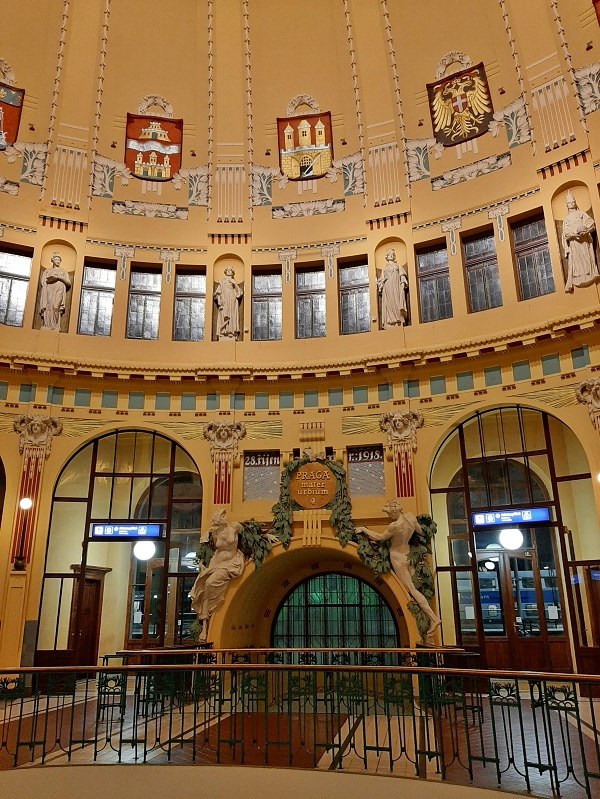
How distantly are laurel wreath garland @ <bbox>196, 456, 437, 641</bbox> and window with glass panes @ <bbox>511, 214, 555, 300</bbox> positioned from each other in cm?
550

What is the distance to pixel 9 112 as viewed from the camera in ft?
53.2

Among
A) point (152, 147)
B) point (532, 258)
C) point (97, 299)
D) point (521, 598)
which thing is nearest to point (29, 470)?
point (97, 299)

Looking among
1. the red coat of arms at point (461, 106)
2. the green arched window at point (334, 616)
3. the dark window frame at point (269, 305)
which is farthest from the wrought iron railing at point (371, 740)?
the red coat of arms at point (461, 106)

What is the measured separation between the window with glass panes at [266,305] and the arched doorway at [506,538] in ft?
16.8

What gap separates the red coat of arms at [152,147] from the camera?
17094 millimetres

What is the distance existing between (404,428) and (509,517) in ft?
9.44

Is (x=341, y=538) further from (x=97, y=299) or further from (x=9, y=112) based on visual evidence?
(x=9, y=112)

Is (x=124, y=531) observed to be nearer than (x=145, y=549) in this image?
Yes

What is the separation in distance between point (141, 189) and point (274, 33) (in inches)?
213

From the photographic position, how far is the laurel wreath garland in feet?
42.9

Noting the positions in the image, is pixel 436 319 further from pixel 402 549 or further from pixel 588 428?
pixel 402 549

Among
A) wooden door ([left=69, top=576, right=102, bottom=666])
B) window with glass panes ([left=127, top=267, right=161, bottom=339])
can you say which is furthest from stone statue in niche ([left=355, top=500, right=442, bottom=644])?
wooden door ([left=69, top=576, right=102, bottom=666])

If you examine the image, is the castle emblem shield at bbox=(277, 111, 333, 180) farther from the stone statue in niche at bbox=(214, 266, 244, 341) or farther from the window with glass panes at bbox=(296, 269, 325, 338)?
the stone statue in niche at bbox=(214, 266, 244, 341)

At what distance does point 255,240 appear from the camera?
54.6ft
